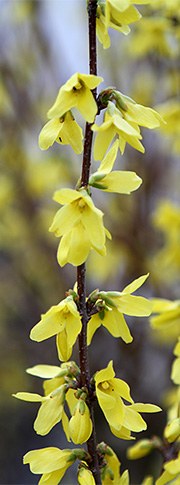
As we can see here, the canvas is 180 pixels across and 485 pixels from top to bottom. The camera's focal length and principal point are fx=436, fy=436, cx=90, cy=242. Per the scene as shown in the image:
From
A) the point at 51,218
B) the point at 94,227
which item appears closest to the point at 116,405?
the point at 94,227

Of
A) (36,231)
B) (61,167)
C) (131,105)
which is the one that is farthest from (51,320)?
(61,167)

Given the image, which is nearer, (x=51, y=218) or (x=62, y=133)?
(x=62, y=133)

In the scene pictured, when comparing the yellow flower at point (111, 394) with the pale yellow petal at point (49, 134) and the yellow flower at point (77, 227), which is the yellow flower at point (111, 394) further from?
the pale yellow petal at point (49, 134)

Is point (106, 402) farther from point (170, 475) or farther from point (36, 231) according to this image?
point (36, 231)

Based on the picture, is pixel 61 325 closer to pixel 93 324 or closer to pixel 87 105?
pixel 93 324

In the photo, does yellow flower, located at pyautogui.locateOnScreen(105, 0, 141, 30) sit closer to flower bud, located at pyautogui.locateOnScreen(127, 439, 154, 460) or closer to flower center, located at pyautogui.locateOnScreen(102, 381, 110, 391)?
flower center, located at pyautogui.locateOnScreen(102, 381, 110, 391)

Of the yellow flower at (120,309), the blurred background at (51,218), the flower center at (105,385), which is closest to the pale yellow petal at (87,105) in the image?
the yellow flower at (120,309)
